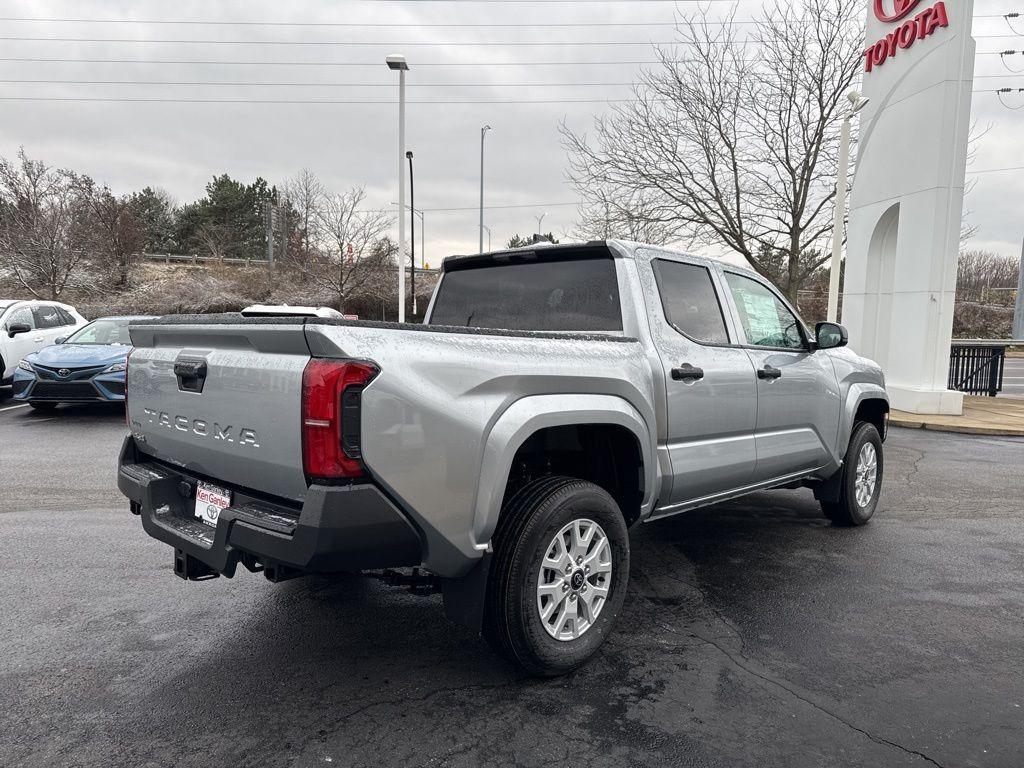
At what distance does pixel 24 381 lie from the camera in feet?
33.4

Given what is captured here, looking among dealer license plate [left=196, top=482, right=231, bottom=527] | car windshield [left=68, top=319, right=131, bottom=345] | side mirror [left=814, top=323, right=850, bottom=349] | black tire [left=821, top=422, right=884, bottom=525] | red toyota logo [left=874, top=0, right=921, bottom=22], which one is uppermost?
red toyota logo [left=874, top=0, right=921, bottom=22]

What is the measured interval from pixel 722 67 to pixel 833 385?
16.8 m

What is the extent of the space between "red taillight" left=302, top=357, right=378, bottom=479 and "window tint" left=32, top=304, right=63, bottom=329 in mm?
12862

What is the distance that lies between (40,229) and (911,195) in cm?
2875

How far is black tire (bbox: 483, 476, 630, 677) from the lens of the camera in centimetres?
279

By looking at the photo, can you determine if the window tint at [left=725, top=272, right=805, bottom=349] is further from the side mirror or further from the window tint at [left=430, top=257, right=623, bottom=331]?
the window tint at [left=430, top=257, right=623, bottom=331]

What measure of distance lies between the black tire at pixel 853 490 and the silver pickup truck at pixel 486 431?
1.13 meters

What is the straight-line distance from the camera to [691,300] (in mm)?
3975

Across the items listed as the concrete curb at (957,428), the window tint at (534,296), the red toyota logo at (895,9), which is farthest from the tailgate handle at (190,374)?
the red toyota logo at (895,9)

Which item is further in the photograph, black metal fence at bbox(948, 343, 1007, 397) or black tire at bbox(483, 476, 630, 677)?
black metal fence at bbox(948, 343, 1007, 397)

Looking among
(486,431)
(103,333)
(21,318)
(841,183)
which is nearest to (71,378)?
(103,333)

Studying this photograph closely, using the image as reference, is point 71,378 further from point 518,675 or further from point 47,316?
point 518,675

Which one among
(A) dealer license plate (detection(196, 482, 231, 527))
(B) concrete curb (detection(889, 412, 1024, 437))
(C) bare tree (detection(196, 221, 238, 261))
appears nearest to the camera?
(A) dealer license plate (detection(196, 482, 231, 527))

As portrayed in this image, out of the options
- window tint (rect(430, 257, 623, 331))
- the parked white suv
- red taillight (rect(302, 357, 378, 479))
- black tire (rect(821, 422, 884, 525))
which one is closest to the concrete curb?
black tire (rect(821, 422, 884, 525))
